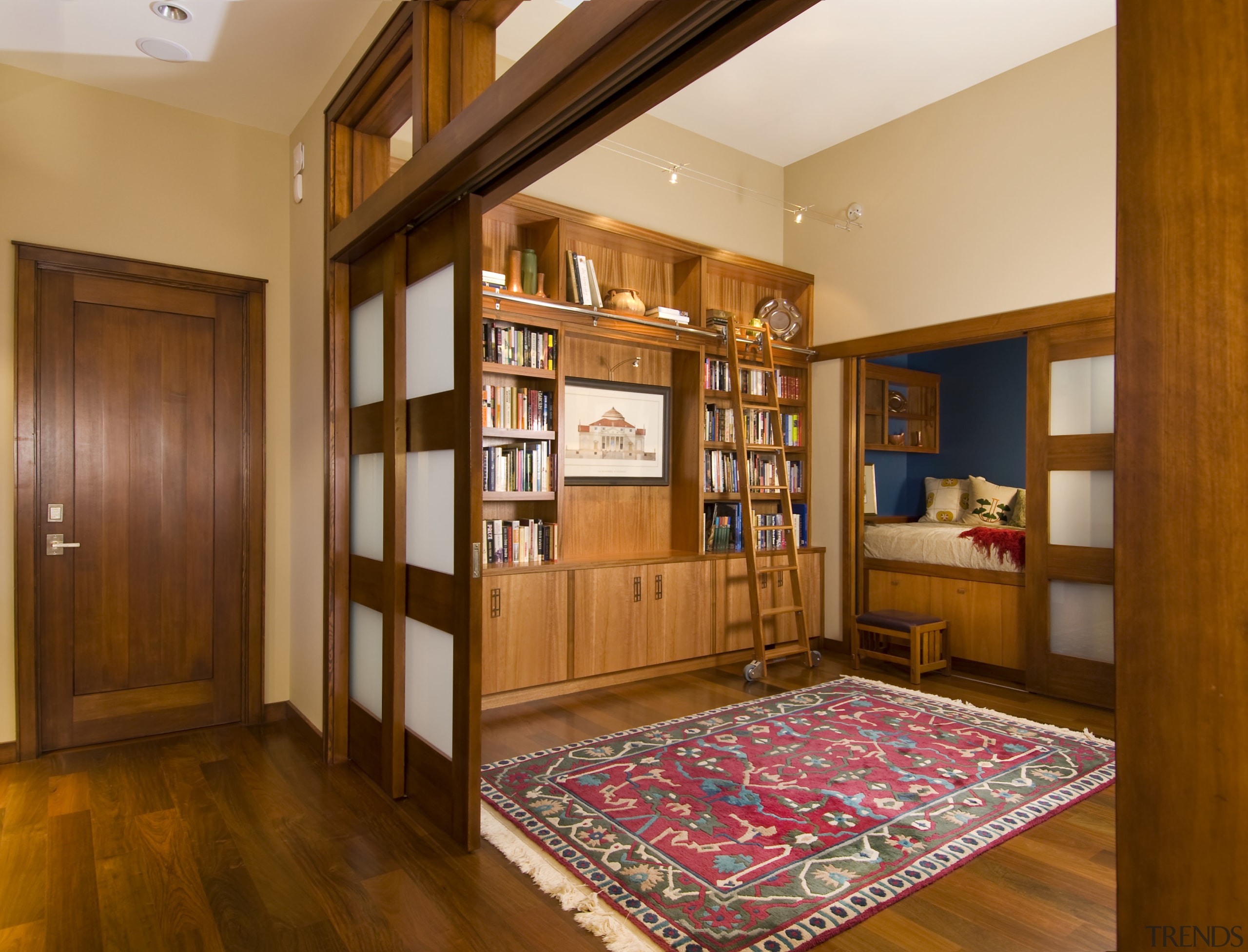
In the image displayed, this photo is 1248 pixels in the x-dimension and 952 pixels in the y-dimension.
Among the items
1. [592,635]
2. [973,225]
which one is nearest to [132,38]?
[592,635]

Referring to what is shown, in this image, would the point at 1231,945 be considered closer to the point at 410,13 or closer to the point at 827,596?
the point at 410,13

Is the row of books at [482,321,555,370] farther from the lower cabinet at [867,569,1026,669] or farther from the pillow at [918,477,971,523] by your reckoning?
the pillow at [918,477,971,523]

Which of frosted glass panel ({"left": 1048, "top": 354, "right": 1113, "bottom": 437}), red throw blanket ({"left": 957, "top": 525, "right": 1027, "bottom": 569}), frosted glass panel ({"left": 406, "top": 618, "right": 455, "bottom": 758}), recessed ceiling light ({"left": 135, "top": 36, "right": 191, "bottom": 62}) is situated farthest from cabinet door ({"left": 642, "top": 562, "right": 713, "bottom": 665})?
recessed ceiling light ({"left": 135, "top": 36, "right": 191, "bottom": 62})

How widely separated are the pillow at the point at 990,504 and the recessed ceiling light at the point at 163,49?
19.9 ft

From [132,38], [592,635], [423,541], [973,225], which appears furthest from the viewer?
[973,225]

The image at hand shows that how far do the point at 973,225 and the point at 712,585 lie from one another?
9.46ft

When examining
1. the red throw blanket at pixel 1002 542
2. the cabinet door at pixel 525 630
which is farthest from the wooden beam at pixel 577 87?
the red throw blanket at pixel 1002 542

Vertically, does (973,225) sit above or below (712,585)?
above

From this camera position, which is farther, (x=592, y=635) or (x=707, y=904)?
(x=592, y=635)

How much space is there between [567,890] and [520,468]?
2473 millimetres

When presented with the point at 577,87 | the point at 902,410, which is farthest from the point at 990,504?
the point at 577,87

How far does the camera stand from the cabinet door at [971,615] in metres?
4.87

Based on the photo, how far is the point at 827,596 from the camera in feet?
18.9

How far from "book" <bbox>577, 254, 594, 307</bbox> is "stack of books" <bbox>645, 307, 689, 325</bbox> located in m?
0.46
